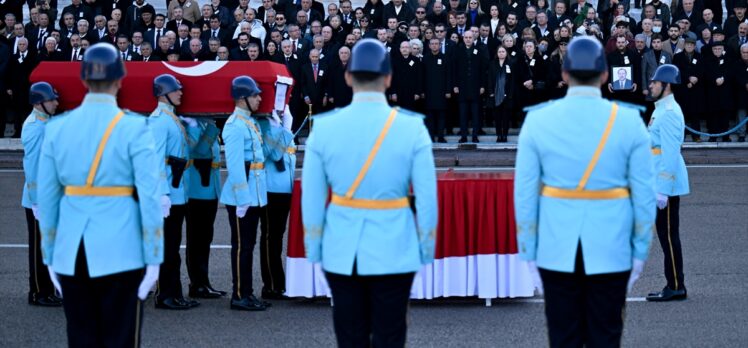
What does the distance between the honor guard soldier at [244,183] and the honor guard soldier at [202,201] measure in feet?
1.70

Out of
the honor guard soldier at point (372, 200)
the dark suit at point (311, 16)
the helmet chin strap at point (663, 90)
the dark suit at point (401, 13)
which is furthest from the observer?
the dark suit at point (401, 13)

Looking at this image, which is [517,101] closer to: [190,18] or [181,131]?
[190,18]

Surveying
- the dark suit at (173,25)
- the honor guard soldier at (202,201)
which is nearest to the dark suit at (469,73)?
the dark suit at (173,25)

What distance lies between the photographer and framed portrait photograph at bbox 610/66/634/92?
21.6 metres

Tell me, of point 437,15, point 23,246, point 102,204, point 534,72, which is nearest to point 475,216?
point 102,204

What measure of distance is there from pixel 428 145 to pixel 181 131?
4.38 metres

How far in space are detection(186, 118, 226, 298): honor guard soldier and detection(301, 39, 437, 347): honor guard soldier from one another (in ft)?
14.8

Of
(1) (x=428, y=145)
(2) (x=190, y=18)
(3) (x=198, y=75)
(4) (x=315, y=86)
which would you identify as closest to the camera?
(1) (x=428, y=145)

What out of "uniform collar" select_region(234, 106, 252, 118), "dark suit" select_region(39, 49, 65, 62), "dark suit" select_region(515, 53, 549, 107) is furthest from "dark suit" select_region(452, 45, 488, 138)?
"uniform collar" select_region(234, 106, 252, 118)

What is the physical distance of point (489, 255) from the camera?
10.4m

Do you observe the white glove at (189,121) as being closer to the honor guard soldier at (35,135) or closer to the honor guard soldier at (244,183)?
the honor guard soldier at (244,183)

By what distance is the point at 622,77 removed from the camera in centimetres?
2161

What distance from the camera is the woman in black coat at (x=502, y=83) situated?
22.2m

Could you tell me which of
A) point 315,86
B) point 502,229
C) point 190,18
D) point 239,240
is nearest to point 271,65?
point 239,240
